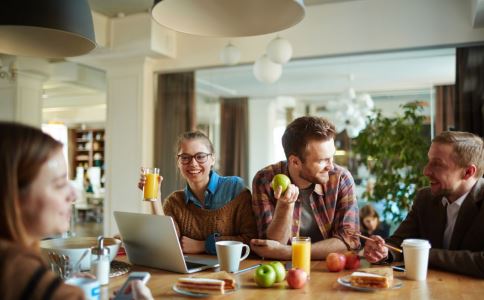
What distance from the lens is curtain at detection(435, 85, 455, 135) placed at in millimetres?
4230

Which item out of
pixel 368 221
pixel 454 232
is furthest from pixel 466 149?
pixel 368 221

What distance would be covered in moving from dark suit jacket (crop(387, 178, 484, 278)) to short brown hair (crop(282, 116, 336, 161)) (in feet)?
1.68

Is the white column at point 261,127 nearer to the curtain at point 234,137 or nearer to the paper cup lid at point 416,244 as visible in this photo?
the curtain at point 234,137

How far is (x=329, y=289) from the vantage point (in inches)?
57.8

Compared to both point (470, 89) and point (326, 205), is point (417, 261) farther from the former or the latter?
point (470, 89)

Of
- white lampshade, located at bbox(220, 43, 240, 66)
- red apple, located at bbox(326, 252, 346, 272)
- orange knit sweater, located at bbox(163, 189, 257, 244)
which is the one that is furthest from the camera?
white lampshade, located at bbox(220, 43, 240, 66)

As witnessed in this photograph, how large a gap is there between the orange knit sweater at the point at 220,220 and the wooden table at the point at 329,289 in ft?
1.58

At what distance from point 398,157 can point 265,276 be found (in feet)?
11.1

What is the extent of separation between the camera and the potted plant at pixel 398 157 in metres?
4.38

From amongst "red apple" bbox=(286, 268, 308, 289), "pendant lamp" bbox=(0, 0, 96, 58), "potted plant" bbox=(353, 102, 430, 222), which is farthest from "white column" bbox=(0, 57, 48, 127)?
"red apple" bbox=(286, 268, 308, 289)

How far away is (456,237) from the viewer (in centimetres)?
187

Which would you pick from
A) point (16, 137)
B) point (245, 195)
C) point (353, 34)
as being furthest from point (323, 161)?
point (353, 34)

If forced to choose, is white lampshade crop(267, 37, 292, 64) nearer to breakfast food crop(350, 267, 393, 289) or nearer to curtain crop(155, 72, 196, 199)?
curtain crop(155, 72, 196, 199)

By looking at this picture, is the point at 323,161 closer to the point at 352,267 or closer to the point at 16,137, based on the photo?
the point at 352,267
